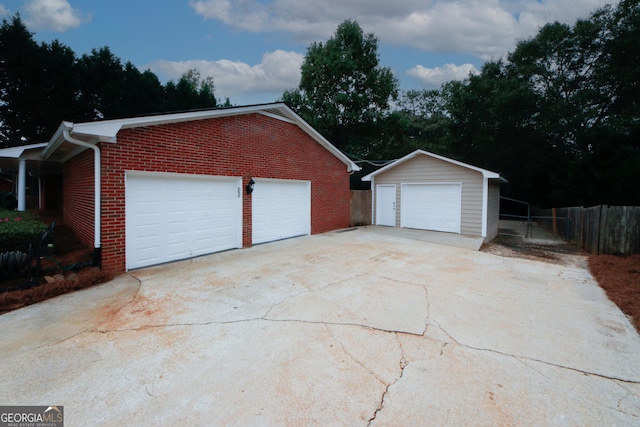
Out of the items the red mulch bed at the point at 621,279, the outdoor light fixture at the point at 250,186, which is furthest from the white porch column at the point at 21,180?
the red mulch bed at the point at 621,279

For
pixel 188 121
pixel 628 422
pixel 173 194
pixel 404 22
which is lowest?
pixel 628 422

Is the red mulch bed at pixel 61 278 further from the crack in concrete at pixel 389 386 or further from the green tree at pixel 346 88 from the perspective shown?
the green tree at pixel 346 88

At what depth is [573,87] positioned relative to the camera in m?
18.5

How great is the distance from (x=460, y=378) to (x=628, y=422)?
1104mm

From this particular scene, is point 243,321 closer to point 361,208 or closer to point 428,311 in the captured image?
point 428,311

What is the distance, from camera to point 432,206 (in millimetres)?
12078

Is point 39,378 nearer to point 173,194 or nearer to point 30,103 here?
point 173,194

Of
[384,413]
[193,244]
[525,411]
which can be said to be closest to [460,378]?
[525,411]

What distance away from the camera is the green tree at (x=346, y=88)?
69.9 feet

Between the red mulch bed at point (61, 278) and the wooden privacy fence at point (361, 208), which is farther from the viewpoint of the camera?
the wooden privacy fence at point (361, 208)

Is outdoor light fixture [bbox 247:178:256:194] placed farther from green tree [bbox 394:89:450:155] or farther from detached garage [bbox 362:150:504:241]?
green tree [bbox 394:89:450:155]

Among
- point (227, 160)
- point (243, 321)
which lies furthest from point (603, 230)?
point (227, 160)

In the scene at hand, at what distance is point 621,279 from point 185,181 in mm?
9320

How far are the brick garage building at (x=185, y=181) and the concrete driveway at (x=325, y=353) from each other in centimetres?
124
